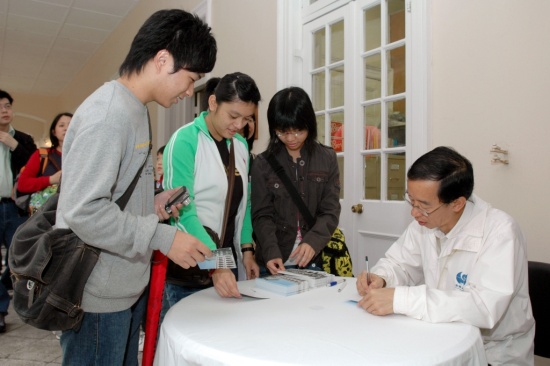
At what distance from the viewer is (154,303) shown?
1251 mm

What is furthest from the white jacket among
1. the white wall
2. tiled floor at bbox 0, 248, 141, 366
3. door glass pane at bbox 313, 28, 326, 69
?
the white wall

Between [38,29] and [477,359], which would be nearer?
[477,359]

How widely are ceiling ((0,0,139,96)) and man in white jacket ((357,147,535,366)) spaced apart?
19.2 ft

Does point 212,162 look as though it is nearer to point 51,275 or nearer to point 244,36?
point 51,275

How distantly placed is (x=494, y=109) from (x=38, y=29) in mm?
6912

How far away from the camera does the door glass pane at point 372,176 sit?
2846mm

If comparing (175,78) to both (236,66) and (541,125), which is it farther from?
(236,66)

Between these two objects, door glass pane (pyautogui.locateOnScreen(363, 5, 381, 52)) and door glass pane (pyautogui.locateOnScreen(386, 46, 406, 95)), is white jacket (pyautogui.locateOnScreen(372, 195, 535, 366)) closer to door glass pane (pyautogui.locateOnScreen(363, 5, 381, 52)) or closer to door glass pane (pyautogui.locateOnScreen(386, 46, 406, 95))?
door glass pane (pyautogui.locateOnScreen(386, 46, 406, 95))

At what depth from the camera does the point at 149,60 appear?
1083 millimetres

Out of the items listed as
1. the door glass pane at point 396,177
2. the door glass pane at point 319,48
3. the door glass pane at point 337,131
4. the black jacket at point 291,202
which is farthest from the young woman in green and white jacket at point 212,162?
the door glass pane at point 319,48

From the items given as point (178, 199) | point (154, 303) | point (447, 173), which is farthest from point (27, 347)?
A: point (447, 173)

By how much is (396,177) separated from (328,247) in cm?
100

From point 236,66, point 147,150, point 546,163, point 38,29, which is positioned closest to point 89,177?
point 147,150

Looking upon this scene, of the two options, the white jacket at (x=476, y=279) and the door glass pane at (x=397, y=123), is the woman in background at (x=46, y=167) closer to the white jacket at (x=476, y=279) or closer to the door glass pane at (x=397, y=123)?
the door glass pane at (x=397, y=123)
